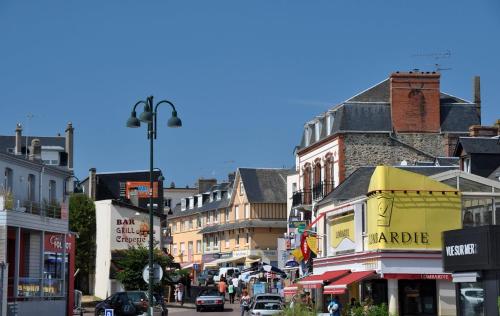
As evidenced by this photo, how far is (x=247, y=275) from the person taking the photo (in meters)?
58.4

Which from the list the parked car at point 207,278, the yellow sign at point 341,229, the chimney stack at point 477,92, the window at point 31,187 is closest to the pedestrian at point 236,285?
the parked car at point 207,278

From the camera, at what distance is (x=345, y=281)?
34.1m

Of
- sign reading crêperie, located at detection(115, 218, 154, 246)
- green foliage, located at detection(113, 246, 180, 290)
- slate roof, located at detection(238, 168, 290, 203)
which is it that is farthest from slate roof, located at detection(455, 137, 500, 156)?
slate roof, located at detection(238, 168, 290, 203)

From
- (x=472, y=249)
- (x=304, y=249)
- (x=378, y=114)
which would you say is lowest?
(x=472, y=249)

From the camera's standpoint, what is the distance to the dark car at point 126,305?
3681cm

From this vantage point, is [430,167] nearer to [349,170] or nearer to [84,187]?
[349,170]

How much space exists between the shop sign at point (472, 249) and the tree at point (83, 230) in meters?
36.6

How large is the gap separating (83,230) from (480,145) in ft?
90.9

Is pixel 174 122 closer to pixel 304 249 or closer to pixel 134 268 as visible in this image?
pixel 304 249

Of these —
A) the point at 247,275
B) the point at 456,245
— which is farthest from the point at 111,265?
the point at 456,245

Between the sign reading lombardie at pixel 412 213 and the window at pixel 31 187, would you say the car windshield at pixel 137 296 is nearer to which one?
the window at pixel 31 187

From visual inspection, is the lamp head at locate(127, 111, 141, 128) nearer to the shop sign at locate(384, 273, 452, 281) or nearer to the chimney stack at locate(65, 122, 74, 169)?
the shop sign at locate(384, 273, 452, 281)

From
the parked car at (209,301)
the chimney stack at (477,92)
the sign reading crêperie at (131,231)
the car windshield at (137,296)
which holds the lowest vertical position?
the parked car at (209,301)

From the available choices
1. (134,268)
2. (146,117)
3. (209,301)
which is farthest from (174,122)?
(134,268)
